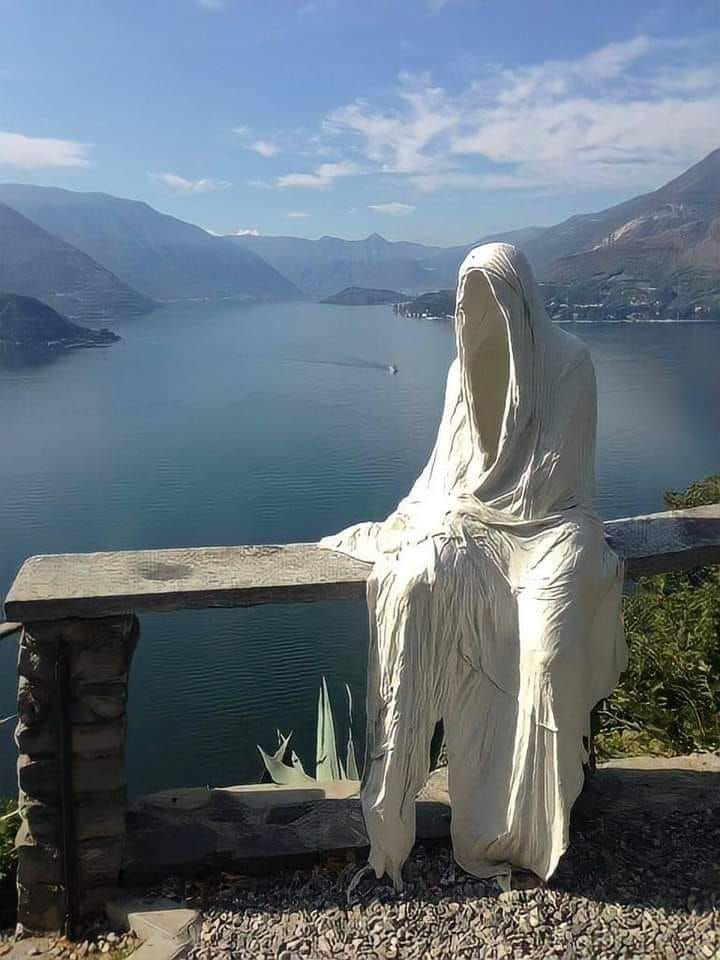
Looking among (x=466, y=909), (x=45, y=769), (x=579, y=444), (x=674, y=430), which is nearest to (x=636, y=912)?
(x=466, y=909)

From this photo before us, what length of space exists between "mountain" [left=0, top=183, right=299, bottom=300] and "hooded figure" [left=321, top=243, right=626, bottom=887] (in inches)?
2794

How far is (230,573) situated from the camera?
2.78 metres

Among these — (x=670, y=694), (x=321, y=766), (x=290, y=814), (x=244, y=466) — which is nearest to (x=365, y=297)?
(x=244, y=466)

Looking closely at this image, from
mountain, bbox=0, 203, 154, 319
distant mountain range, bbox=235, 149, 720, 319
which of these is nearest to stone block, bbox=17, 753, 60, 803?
distant mountain range, bbox=235, 149, 720, 319

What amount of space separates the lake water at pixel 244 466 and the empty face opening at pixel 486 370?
17.5 feet

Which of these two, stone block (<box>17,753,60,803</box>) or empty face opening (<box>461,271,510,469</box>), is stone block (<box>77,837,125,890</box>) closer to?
stone block (<box>17,753,60,803</box>)

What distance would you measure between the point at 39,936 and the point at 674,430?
64.1 feet

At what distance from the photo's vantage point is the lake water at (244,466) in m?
8.54

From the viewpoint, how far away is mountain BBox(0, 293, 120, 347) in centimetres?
3622

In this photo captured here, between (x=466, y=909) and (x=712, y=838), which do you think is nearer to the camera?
(x=466, y=909)

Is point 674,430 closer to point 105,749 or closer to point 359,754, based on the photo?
point 359,754

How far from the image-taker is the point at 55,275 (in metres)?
48.8

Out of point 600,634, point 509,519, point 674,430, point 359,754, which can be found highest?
point 509,519

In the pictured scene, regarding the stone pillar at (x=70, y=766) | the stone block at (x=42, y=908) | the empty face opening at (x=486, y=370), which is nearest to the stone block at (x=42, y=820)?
the stone pillar at (x=70, y=766)
